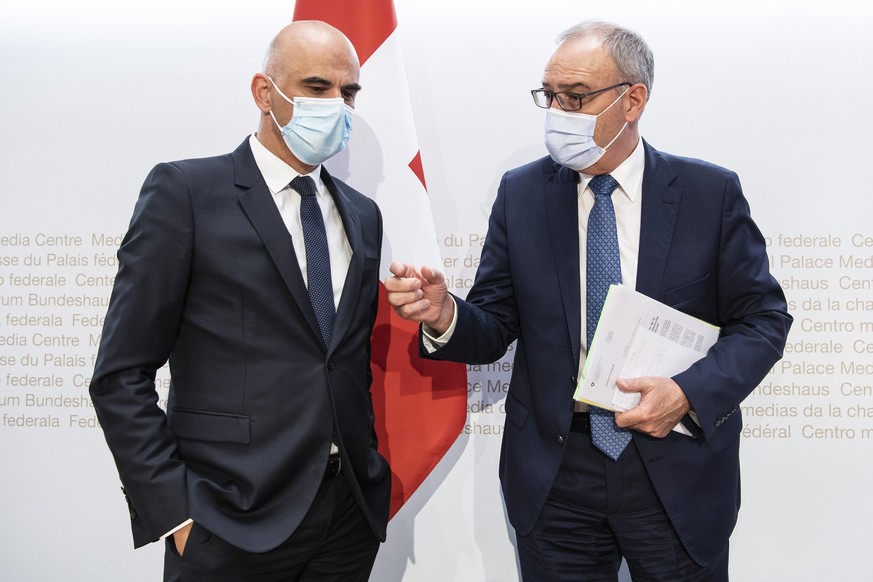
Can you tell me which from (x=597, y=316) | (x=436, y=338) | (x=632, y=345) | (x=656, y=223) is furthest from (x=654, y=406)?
(x=436, y=338)

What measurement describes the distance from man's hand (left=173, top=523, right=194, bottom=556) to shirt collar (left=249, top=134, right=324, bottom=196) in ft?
2.64

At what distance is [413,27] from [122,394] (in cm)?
195

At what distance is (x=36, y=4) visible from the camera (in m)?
3.17

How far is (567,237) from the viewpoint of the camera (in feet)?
6.71

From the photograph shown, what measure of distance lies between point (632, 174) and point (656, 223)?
18cm

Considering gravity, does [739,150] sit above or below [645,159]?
above

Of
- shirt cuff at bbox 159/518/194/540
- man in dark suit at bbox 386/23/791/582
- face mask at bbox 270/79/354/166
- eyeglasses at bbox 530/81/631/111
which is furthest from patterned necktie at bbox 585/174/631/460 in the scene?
shirt cuff at bbox 159/518/194/540

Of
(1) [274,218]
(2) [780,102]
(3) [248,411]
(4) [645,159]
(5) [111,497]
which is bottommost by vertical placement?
(5) [111,497]

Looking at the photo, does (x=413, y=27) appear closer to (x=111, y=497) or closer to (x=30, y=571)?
(x=111, y=497)

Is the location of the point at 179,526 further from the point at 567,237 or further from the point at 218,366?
the point at 567,237

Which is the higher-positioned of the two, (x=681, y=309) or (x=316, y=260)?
(x=316, y=260)

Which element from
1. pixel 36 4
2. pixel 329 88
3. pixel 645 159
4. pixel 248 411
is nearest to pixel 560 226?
pixel 645 159

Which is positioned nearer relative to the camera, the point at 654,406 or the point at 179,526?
the point at 179,526


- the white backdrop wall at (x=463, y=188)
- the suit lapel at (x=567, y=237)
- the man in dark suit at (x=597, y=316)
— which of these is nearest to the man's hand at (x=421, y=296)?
the man in dark suit at (x=597, y=316)
